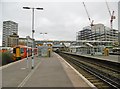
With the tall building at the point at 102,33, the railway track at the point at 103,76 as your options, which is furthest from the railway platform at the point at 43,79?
the tall building at the point at 102,33

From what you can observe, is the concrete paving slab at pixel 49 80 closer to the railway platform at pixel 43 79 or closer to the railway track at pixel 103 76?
the railway platform at pixel 43 79

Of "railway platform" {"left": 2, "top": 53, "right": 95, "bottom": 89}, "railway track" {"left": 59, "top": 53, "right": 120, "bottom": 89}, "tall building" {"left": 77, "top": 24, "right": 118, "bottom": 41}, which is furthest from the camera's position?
"tall building" {"left": 77, "top": 24, "right": 118, "bottom": 41}

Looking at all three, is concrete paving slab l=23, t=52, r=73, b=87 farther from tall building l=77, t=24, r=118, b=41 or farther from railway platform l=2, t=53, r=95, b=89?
tall building l=77, t=24, r=118, b=41

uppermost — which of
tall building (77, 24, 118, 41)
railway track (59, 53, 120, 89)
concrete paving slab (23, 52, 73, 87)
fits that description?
tall building (77, 24, 118, 41)

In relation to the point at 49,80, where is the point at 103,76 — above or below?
below

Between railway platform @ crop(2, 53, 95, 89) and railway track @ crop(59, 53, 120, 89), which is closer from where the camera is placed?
railway platform @ crop(2, 53, 95, 89)

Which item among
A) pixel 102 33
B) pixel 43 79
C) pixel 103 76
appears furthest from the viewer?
pixel 102 33

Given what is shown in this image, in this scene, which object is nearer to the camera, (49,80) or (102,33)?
(49,80)

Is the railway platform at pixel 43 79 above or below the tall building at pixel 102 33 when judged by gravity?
below

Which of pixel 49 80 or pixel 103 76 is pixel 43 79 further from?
pixel 103 76

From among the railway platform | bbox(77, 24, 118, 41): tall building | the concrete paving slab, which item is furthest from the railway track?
bbox(77, 24, 118, 41): tall building

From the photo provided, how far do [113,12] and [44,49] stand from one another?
176 ft

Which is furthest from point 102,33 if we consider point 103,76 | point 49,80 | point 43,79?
A: point 49,80

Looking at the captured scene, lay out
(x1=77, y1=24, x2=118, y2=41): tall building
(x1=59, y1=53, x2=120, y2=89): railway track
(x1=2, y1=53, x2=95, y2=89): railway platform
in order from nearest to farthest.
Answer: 1. (x1=2, y1=53, x2=95, y2=89): railway platform
2. (x1=59, y1=53, x2=120, y2=89): railway track
3. (x1=77, y1=24, x2=118, y2=41): tall building
